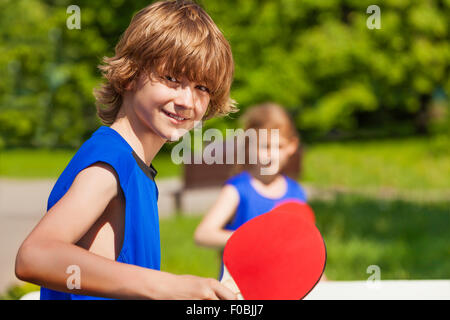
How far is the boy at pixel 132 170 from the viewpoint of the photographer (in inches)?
33.7

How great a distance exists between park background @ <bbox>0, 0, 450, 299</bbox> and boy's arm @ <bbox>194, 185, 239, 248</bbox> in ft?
2.21

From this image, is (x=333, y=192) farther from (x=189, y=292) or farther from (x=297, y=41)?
(x=189, y=292)

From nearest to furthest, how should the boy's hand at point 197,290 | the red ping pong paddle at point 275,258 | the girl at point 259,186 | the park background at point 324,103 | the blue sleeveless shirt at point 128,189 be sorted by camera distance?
Result: the boy's hand at point 197,290, the blue sleeveless shirt at point 128,189, the red ping pong paddle at point 275,258, the girl at point 259,186, the park background at point 324,103

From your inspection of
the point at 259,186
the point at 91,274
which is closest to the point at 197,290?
the point at 91,274

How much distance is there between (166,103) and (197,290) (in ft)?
1.36

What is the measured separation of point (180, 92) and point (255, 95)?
772 cm

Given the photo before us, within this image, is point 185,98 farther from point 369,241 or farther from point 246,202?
point 369,241

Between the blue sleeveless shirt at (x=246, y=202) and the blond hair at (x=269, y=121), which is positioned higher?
the blond hair at (x=269, y=121)

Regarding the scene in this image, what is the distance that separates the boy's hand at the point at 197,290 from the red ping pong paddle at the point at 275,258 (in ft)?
0.95

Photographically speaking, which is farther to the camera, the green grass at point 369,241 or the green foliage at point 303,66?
the green foliage at point 303,66

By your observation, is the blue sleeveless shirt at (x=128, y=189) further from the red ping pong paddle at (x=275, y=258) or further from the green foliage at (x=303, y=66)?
the green foliage at (x=303, y=66)

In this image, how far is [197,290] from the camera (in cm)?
84

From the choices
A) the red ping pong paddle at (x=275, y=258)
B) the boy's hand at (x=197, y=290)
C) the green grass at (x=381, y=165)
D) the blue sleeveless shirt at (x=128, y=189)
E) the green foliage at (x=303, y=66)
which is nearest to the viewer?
the boy's hand at (x=197, y=290)

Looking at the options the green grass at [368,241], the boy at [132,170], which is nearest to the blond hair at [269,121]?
the boy at [132,170]
